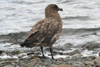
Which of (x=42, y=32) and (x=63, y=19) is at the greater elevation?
(x=42, y=32)

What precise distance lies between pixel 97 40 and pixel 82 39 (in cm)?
64

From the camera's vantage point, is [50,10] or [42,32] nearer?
[42,32]

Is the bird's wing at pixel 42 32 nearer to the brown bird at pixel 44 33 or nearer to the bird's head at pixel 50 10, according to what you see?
the brown bird at pixel 44 33

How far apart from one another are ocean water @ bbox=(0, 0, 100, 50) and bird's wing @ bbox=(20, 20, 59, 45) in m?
2.30

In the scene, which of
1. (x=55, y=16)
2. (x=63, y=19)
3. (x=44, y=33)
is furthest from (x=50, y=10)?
(x=63, y=19)

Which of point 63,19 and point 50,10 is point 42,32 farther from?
point 63,19

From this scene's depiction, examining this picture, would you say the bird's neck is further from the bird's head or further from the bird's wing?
the bird's wing

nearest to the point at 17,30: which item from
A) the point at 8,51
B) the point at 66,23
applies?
the point at 66,23

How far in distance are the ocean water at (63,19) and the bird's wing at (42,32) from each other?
230cm

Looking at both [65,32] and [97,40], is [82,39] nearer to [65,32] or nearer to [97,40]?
[97,40]

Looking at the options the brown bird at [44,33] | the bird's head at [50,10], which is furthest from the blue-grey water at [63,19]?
the brown bird at [44,33]

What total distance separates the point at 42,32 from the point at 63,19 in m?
7.30

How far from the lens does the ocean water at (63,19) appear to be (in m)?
11.2

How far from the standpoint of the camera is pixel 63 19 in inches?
574
